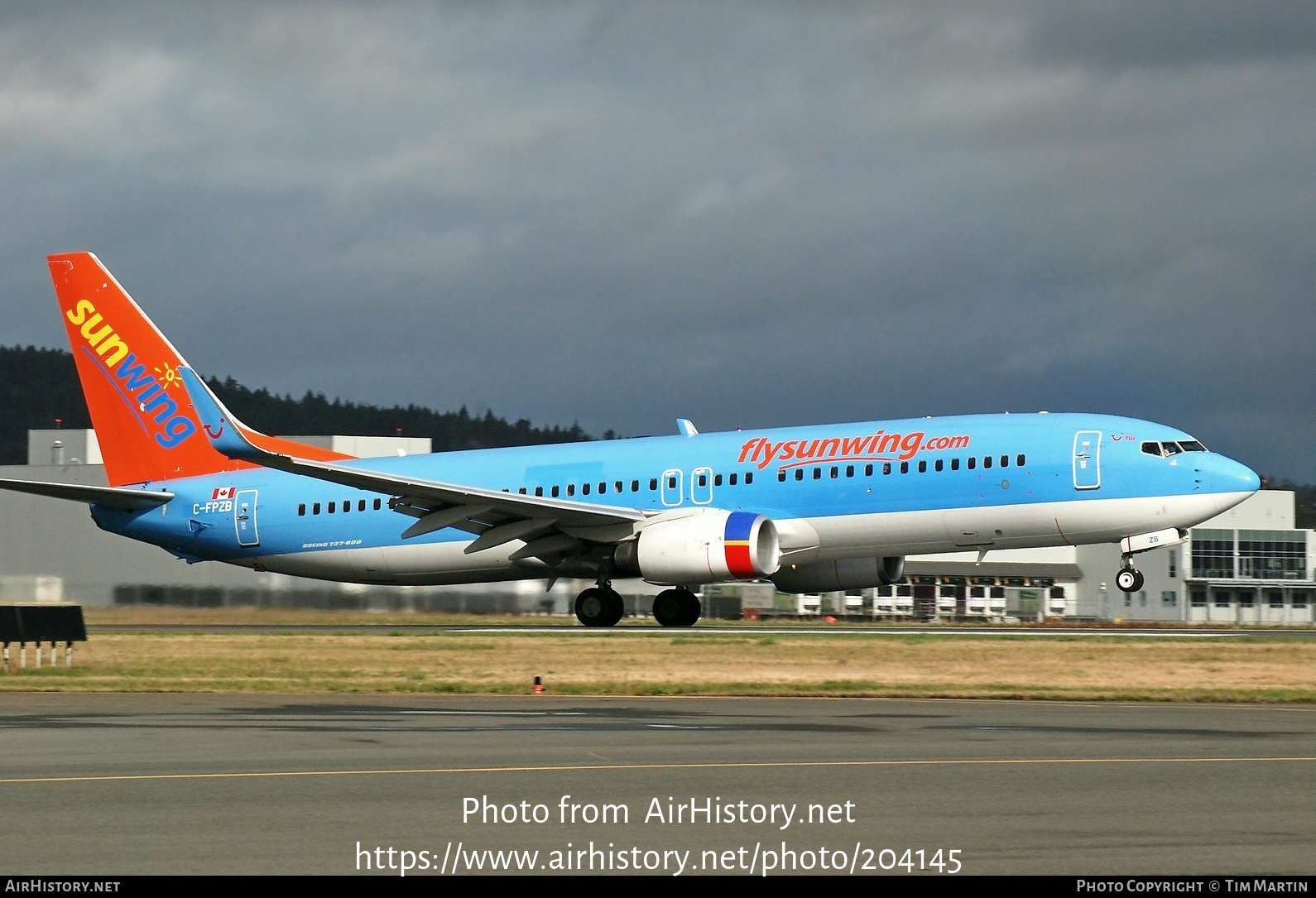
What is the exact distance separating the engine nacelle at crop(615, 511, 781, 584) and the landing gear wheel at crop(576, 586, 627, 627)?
2.31 meters

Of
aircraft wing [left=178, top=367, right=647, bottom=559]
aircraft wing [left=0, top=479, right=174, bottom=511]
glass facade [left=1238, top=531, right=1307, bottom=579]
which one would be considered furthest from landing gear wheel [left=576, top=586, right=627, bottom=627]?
glass facade [left=1238, top=531, right=1307, bottom=579]

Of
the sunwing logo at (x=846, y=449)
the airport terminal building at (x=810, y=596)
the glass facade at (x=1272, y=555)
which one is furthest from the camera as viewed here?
the glass facade at (x=1272, y=555)

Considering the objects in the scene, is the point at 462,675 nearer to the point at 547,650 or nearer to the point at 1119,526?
the point at 547,650

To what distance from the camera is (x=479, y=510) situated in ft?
119

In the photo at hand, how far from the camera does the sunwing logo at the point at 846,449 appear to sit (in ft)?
118

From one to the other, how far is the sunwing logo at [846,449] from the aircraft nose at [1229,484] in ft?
17.0

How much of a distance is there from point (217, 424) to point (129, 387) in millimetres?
5308

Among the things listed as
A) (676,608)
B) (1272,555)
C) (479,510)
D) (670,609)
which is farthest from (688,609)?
(1272,555)

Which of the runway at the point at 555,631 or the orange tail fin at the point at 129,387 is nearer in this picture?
the runway at the point at 555,631

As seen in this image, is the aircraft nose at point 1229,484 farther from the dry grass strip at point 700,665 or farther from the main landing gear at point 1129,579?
the dry grass strip at point 700,665

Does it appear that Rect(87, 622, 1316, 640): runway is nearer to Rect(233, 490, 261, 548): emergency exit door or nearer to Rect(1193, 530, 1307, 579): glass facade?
Rect(233, 490, 261, 548): emergency exit door

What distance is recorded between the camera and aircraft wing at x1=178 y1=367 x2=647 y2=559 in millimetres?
35062

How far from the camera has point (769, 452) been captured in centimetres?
3734

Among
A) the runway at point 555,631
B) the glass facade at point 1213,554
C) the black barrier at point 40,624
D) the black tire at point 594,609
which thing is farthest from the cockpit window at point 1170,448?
the glass facade at point 1213,554
